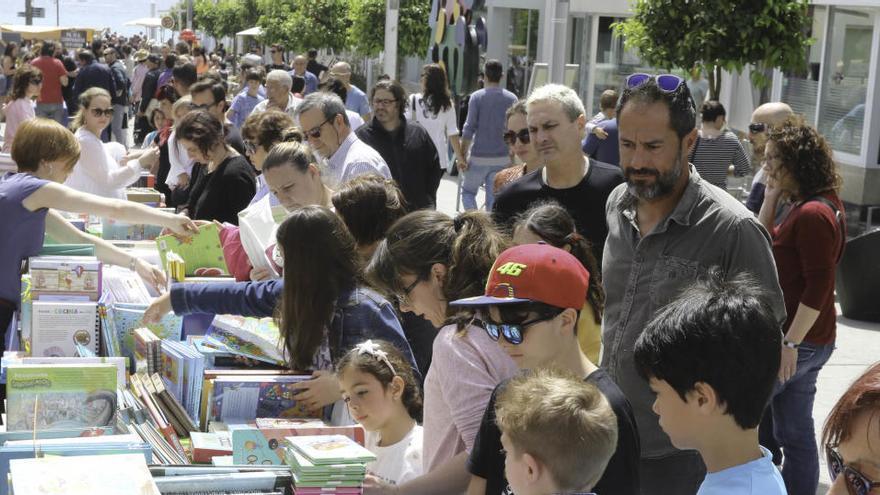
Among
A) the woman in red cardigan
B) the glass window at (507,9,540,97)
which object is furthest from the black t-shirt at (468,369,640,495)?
the glass window at (507,9,540,97)

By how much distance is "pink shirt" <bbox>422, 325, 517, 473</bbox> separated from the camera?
115 inches

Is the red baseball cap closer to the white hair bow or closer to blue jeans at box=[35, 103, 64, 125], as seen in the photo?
the white hair bow

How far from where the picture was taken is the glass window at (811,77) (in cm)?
1548

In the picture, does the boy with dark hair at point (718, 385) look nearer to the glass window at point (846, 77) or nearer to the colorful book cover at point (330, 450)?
the colorful book cover at point (330, 450)

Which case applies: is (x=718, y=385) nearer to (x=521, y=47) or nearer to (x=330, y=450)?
(x=330, y=450)

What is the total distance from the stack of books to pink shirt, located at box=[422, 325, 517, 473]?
30 centimetres

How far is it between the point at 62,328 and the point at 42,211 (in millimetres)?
1132

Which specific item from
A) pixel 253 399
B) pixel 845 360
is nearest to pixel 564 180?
pixel 253 399

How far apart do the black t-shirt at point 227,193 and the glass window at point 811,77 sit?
34.7 feet

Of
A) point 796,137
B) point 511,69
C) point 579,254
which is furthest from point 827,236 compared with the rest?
point 511,69

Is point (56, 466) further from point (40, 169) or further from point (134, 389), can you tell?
point (40, 169)

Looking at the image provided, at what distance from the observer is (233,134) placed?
8938 mm

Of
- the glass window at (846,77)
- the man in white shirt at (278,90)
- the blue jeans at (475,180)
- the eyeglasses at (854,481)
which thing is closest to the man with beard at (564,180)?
the eyeglasses at (854,481)

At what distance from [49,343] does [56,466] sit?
76.5 inches
